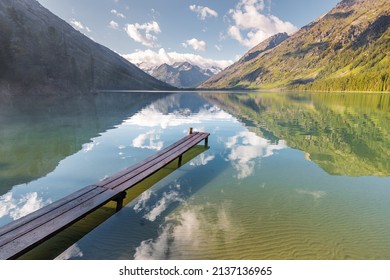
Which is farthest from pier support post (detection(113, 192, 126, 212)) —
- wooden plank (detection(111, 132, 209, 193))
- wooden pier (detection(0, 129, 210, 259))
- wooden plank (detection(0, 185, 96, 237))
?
wooden plank (detection(0, 185, 96, 237))

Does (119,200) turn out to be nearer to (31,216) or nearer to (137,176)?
(137,176)

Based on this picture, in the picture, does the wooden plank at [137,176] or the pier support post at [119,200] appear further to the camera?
the wooden plank at [137,176]

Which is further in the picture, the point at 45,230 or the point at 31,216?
the point at 31,216

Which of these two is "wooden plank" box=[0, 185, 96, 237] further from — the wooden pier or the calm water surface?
the calm water surface

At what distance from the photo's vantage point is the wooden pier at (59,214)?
675cm

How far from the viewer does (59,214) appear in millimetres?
8328

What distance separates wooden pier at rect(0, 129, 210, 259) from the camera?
6750 millimetres

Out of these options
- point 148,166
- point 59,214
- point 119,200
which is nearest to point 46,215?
point 59,214

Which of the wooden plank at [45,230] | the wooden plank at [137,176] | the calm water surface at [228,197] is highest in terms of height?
the wooden plank at [137,176]

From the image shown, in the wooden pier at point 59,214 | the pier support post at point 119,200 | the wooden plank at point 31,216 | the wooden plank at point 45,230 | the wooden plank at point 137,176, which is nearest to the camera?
the wooden plank at point 45,230

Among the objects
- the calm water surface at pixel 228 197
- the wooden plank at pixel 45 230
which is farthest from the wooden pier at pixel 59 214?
the calm water surface at pixel 228 197

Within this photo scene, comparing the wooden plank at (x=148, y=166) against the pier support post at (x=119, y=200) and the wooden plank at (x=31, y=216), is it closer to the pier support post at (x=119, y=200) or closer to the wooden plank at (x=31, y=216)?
the pier support post at (x=119, y=200)
